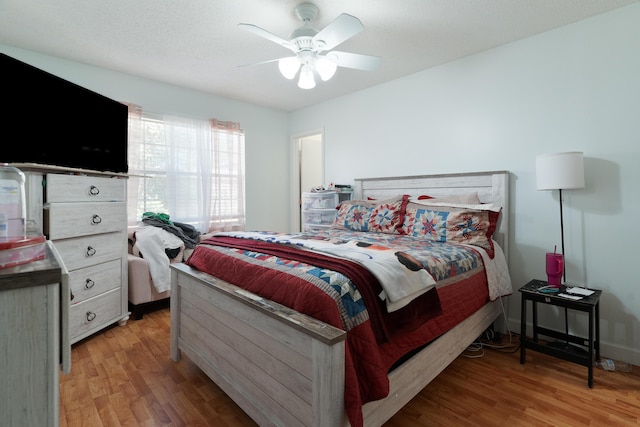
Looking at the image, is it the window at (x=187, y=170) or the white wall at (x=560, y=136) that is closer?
the white wall at (x=560, y=136)

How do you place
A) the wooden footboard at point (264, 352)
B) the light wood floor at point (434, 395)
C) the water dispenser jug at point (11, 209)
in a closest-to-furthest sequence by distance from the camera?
the water dispenser jug at point (11, 209) → the wooden footboard at point (264, 352) → the light wood floor at point (434, 395)

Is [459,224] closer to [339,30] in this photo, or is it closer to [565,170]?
[565,170]

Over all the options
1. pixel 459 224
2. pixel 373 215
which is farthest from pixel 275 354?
pixel 373 215

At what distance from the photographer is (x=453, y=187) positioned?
3061mm

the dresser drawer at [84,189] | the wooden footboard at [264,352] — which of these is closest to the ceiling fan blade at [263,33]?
the wooden footboard at [264,352]

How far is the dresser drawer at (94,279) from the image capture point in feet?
7.74

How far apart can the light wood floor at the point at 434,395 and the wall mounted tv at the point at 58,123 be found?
4.87 ft

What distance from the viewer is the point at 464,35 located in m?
2.61

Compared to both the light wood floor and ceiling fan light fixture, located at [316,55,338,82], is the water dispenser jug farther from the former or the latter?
Result: ceiling fan light fixture, located at [316,55,338,82]

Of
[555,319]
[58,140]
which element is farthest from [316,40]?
[555,319]

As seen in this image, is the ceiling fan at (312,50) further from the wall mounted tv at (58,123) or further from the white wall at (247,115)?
the white wall at (247,115)

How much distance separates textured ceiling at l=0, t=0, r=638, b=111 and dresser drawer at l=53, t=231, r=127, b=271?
1663 millimetres

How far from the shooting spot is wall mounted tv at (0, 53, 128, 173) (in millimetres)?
2143

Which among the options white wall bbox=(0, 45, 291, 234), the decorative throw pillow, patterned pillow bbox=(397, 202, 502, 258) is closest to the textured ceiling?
white wall bbox=(0, 45, 291, 234)
